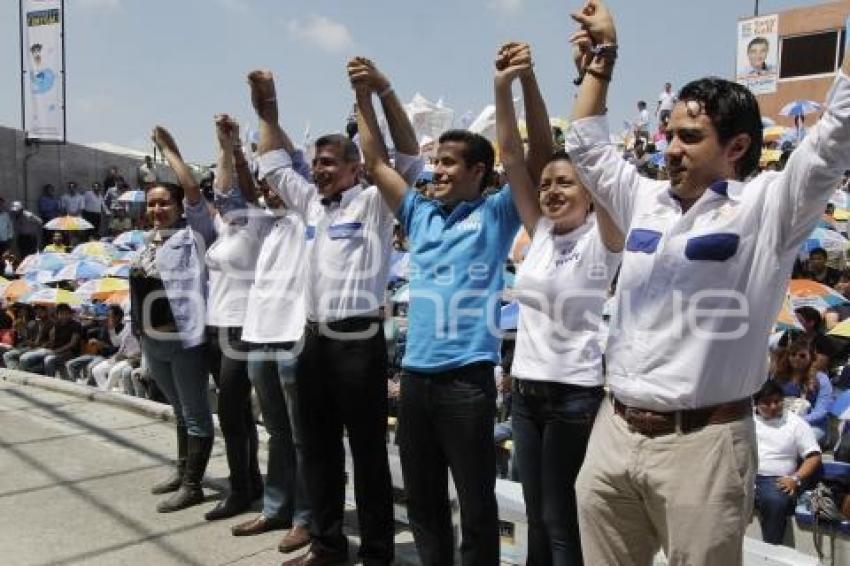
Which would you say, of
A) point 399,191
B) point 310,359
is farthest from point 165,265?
point 399,191

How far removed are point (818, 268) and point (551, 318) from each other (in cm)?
741

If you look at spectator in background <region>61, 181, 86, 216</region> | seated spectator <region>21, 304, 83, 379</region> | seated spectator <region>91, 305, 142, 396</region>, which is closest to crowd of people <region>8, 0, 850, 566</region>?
seated spectator <region>91, 305, 142, 396</region>

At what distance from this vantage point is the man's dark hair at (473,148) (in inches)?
120

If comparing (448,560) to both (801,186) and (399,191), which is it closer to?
(399,191)

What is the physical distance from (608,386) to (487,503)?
93cm

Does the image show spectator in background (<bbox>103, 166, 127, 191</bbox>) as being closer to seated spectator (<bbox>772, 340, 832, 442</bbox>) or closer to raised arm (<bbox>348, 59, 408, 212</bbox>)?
seated spectator (<bbox>772, 340, 832, 442</bbox>)

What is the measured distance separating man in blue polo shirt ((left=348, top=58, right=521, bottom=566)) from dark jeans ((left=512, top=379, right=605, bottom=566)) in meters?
0.17

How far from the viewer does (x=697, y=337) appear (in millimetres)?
2012

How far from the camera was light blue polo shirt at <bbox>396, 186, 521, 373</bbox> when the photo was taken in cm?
292

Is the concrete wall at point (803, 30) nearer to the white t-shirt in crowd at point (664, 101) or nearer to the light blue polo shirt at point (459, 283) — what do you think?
the white t-shirt in crowd at point (664, 101)

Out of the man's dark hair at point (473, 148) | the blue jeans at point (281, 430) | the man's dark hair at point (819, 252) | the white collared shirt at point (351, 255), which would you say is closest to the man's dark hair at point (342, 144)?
the white collared shirt at point (351, 255)

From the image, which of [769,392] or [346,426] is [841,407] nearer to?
[769,392]

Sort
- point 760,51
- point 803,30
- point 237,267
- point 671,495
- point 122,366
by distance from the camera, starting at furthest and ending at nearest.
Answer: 1. point 803,30
2. point 760,51
3. point 122,366
4. point 237,267
5. point 671,495

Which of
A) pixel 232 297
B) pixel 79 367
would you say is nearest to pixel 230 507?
pixel 232 297
